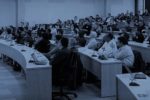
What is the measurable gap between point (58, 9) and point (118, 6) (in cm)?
507

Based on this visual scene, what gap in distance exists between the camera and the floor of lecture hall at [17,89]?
269 inches

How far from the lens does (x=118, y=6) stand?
80.3 ft

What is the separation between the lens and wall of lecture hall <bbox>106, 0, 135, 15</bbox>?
2384 cm

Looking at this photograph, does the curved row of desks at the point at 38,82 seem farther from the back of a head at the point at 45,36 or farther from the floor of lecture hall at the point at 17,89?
the back of a head at the point at 45,36

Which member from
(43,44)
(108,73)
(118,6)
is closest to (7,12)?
(118,6)

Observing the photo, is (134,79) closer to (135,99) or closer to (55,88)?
(135,99)

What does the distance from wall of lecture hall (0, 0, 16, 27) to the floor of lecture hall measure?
38.0ft

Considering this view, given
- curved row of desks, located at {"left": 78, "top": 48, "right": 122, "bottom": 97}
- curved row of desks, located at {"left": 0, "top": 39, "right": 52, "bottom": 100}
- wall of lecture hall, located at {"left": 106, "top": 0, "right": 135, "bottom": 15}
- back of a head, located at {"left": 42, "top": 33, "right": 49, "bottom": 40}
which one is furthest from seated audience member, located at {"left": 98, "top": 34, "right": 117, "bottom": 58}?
wall of lecture hall, located at {"left": 106, "top": 0, "right": 135, "bottom": 15}

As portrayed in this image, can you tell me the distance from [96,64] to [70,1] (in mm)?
15905

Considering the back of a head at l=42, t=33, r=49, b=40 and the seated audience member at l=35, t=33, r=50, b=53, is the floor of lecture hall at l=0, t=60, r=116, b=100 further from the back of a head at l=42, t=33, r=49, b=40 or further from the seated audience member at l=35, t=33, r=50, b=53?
the back of a head at l=42, t=33, r=49, b=40

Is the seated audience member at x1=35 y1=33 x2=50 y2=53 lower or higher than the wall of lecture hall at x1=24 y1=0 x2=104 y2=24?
lower

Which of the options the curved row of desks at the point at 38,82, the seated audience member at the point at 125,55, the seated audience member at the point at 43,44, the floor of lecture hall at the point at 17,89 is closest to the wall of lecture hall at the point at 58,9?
the floor of lecture hall at the point at 17,89

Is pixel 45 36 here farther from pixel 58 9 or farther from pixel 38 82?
pixel 58 9

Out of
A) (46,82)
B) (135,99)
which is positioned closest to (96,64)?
(46,82)
